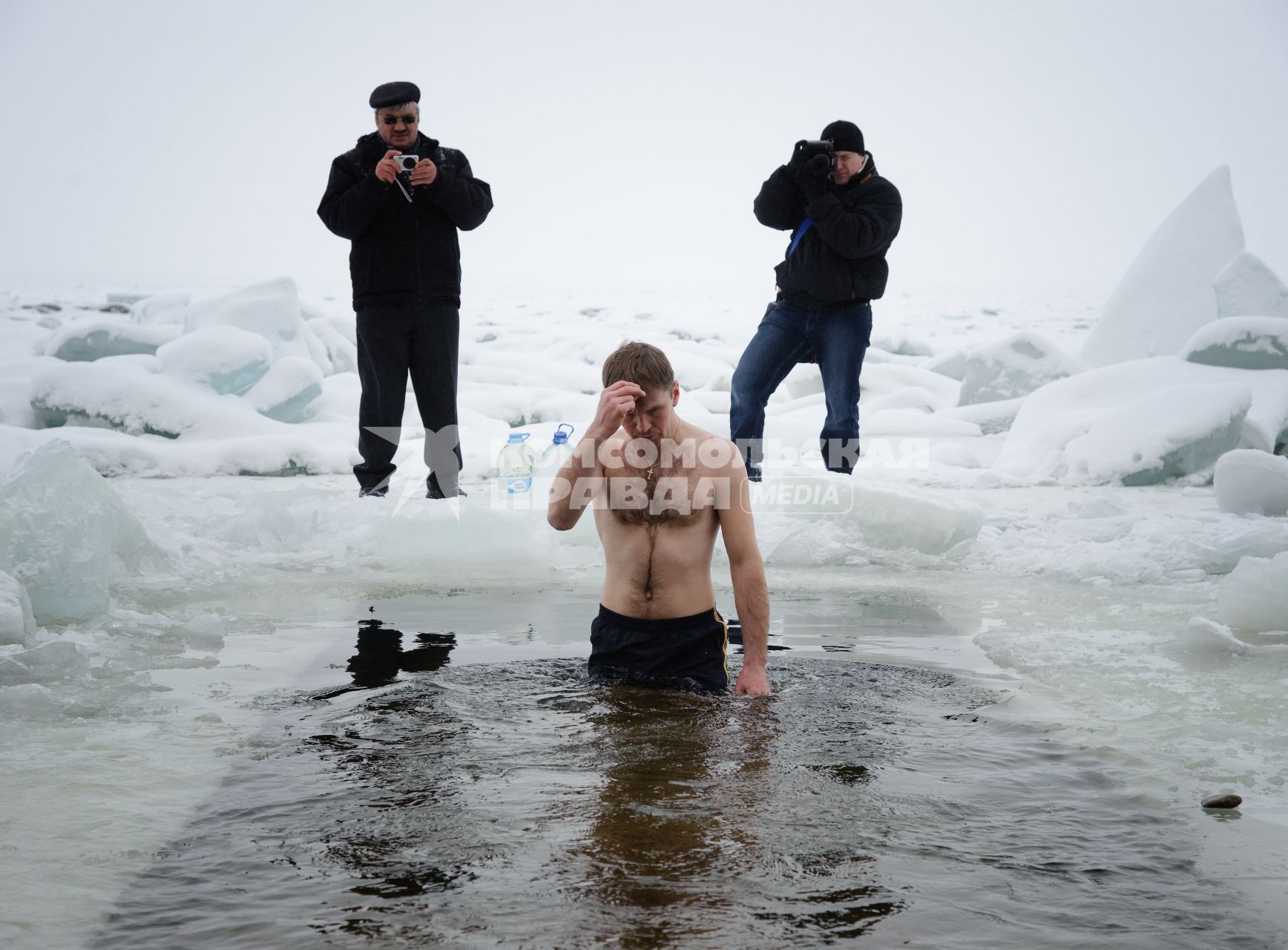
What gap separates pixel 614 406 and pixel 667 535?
411 mm

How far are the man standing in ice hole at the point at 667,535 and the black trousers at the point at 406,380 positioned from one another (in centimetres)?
227

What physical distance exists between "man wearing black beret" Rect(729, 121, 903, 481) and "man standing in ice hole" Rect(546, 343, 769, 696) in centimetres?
213

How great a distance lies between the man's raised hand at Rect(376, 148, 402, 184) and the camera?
188 inches

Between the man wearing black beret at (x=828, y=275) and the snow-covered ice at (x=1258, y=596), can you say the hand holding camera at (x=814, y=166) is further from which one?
the snow-covered ice at (x=1258, y=596)

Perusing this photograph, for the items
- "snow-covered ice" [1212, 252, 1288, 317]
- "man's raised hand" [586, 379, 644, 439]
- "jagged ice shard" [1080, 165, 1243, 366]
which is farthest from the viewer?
"jagged ice shard" [1080, 165, 1243, 366]

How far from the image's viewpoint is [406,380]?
16.9 ft

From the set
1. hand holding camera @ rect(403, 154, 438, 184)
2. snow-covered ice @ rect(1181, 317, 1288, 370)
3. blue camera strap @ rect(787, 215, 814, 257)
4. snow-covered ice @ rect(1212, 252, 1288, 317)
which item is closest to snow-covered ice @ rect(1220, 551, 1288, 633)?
blue camera strap @ rect(787, 215, 814, 257)

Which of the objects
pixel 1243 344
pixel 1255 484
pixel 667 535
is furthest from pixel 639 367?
pixel 1243 344

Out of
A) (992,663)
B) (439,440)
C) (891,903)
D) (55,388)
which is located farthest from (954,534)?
(55,388)

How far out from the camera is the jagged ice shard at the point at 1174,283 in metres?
13.6

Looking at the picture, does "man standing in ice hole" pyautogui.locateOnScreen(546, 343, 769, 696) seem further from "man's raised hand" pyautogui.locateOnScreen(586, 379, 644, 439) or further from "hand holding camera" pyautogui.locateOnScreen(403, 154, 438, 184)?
"hand holding camera" pyautogui.locateOnScreen(403, 154, 438, 184)

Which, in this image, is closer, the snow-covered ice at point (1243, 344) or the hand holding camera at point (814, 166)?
the hand holding camera at point (814, 166)

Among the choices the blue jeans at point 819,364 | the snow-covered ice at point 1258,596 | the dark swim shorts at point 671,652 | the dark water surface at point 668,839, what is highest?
the blue jeans at point 819,364

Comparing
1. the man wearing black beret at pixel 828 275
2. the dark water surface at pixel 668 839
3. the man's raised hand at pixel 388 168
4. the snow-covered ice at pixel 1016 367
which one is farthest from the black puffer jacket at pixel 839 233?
the snow-covered ice at pixel 1016 367
